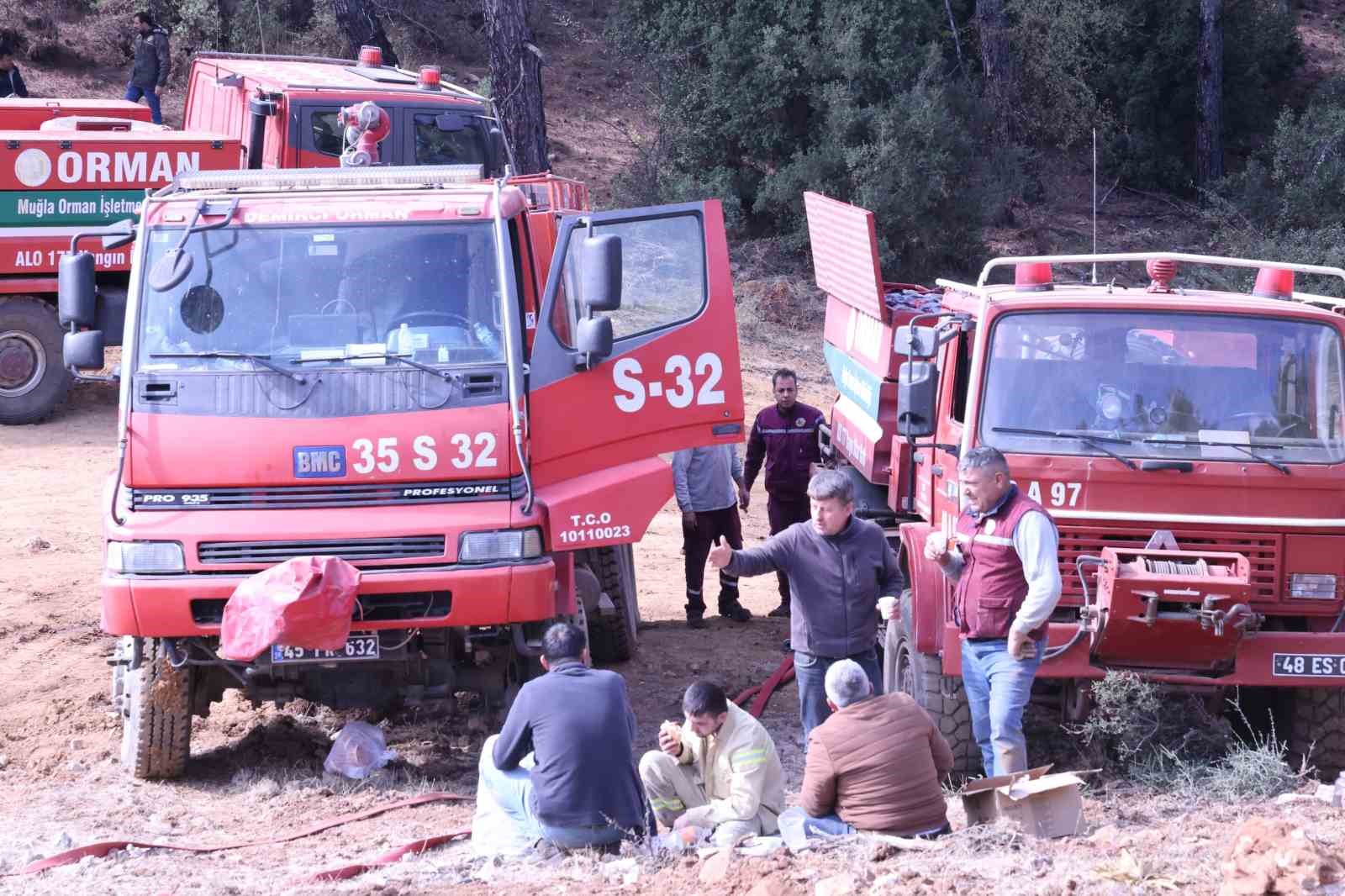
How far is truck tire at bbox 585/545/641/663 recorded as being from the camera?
905 cm

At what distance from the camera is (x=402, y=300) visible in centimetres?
708

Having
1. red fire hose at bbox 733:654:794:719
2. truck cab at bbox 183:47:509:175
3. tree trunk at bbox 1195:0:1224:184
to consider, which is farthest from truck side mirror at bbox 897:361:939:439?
tree trunk at bbox 1195:0:1224:184

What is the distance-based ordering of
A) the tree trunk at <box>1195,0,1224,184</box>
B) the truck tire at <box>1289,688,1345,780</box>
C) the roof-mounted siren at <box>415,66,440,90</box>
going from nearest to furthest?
the truck tire at <box>1289,688,1345,780</box>
the roof-mounted siren at <box>415,66,440,90</box>
the tree trunk at <box>1195,0,1224,184</box>

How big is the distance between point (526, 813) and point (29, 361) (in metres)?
10.7

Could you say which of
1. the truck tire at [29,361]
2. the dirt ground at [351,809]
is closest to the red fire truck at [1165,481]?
the dirt ground at [351,809]

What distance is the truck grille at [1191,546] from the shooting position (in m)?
6.64

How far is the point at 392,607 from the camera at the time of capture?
6.82m

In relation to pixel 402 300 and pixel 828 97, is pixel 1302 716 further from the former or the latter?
pixel 828 97

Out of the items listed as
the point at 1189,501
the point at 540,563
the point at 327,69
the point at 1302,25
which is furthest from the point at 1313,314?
the point at 1302,25

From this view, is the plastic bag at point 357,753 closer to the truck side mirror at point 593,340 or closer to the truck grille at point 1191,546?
the truck side mirror at point 593,340

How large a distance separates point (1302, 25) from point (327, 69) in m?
23.5

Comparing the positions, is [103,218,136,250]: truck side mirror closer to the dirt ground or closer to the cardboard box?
the dirt ground

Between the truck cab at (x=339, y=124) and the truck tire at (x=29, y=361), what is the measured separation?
260 cm

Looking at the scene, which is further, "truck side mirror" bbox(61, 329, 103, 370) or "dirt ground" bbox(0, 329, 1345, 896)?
"truck side mirror" bbox(61, 329, 103, 370)
